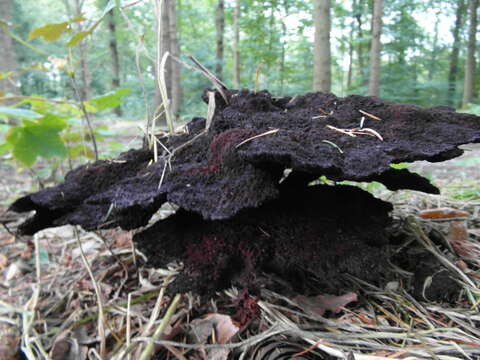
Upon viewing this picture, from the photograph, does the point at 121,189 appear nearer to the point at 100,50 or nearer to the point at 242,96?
the point at 242,96

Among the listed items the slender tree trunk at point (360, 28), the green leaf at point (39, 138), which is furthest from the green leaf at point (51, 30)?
the slender tree trunk at point (360, 28)

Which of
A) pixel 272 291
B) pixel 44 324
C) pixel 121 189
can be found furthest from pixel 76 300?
pixel 272 291

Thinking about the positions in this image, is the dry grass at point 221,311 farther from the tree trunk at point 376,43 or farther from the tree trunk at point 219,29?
the tree trunk at point 219,29

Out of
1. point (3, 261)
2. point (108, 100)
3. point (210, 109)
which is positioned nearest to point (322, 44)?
point (108, 100)

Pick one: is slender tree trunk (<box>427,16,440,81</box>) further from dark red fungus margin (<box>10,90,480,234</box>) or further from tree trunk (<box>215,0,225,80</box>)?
dark red fungus margin (<box>10,90,480,234</box>)

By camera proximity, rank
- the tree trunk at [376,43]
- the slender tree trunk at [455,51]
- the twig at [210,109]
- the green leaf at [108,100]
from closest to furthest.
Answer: the twig at [210,109] < the green leaf at [108,100] < the tree trunk at [376,43] < the slender tree trunk at [455,51]

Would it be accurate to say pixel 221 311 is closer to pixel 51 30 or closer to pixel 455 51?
pixel 51 30
